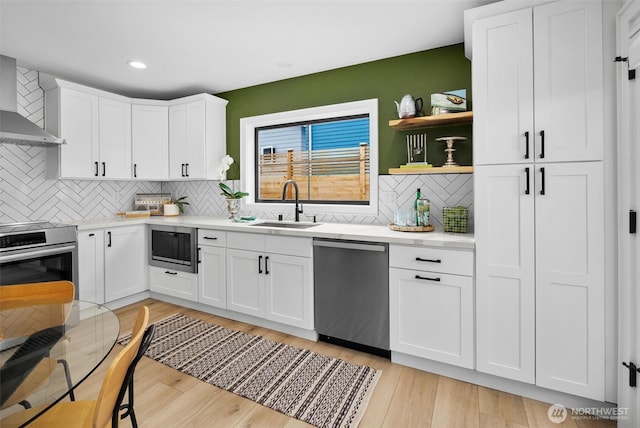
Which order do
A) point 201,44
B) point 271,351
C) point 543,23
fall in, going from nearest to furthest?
point 543,23 < point 271,351 < point 201,44

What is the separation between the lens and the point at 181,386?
2131mm

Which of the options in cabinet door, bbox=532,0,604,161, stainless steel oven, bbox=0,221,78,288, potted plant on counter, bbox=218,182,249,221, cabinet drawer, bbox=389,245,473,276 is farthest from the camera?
potted plant on counter, bbox=218,182,249,221

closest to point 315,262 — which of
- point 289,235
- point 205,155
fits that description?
point 289,235

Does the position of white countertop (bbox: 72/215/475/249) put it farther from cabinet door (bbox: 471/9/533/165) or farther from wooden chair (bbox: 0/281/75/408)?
wooden chair (bbox: 0/281/75/408)

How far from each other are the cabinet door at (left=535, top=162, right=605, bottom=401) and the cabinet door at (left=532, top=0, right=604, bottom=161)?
0.42ft

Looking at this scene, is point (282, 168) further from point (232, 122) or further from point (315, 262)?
point (315, 262)

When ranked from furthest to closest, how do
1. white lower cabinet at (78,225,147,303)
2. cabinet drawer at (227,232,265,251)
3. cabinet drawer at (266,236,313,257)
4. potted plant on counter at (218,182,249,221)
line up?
potted plant on counter at (218,182,249,221)
white lower cabinet at (78,225,147,303)
cabinet drawer at (227,232,265,251)
cabinet drawer at (266,236,313,257)

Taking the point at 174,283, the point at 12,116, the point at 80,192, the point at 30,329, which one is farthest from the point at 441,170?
the point at 80,192

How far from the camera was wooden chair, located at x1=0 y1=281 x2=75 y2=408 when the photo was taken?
1012 millimetres

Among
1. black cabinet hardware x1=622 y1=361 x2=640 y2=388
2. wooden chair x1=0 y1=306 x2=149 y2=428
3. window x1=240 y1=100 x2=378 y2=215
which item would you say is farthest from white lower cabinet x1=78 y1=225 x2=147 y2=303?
black cabinet hardware x1=622 y1=361 x2=640 y2=388

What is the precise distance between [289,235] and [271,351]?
37.1 inches

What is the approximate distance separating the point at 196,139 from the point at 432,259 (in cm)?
305

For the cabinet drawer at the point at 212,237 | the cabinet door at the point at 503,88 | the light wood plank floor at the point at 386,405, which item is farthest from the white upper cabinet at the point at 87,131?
the cabinet door at the point at 503,88

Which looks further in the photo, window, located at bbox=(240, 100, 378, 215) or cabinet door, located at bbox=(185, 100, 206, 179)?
cabinet door, located at bbox=(185, 100, 206, 179)
